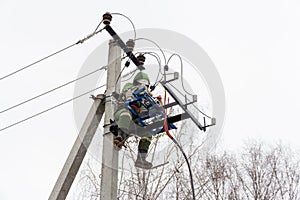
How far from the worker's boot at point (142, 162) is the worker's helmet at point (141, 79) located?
0.76 m

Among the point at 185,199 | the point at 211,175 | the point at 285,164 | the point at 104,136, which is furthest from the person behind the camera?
the point at 285,164

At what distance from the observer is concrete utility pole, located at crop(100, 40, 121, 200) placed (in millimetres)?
4430

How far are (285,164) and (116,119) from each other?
1017 centimetres

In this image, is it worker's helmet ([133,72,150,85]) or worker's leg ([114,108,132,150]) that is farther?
worker's helmet ([133,72,150,85])

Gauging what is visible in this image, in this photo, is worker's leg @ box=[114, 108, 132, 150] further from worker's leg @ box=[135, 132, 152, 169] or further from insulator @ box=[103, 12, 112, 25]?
insulator @ box=[103, 12, 112, 25]

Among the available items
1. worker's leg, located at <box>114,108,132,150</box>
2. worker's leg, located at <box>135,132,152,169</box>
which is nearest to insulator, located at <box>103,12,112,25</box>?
worker's leg, located at <box>114,108,132,150</box>

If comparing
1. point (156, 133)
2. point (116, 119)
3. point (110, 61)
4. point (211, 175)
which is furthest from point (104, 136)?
point (211, 175)

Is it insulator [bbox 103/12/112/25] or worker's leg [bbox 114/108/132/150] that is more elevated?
insulator [bbox 103/12/112/25]

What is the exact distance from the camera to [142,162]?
504cm

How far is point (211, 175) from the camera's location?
503 inches

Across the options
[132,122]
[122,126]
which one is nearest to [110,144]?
[122,126]

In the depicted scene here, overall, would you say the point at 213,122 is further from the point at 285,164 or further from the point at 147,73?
the point at 285,164

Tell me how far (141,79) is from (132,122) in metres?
0.62

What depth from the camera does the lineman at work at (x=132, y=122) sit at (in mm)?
4742
